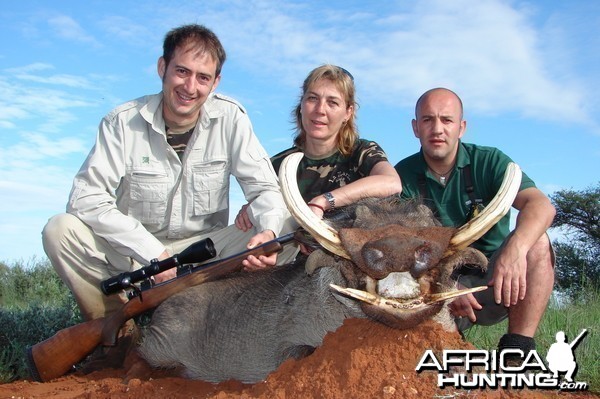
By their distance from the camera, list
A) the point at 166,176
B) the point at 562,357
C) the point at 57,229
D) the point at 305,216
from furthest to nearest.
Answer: the point at 166,176 → the point at 57,229 → the point at 562,357 → the point at 305,216

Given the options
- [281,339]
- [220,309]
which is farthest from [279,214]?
[281,339]

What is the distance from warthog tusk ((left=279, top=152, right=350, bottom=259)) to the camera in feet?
10.1

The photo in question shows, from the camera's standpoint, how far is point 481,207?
4.85 m

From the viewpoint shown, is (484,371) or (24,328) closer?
(484,371)

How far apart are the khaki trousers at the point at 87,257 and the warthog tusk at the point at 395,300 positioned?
2537 mm

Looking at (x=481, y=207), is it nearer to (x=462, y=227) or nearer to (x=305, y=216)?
(x=462, y=227)

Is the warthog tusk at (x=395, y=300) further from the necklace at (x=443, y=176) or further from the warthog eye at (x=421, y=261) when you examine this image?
the necklace at (x=443, y=176)

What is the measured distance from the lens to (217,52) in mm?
5828

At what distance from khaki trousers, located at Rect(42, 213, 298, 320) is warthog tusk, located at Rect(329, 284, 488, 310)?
2.54 metres

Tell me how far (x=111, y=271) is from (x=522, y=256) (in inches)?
143

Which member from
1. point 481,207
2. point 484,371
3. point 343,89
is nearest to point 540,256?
point 481,207

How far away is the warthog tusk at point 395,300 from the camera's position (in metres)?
2.79

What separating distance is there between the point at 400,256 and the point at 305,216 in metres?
0.58

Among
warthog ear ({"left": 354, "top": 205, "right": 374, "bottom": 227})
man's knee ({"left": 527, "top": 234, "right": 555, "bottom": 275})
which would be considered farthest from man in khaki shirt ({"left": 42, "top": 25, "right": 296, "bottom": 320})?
man's knee ({"left": 527, "top": 234, "right": 555, "bottom": 275})
